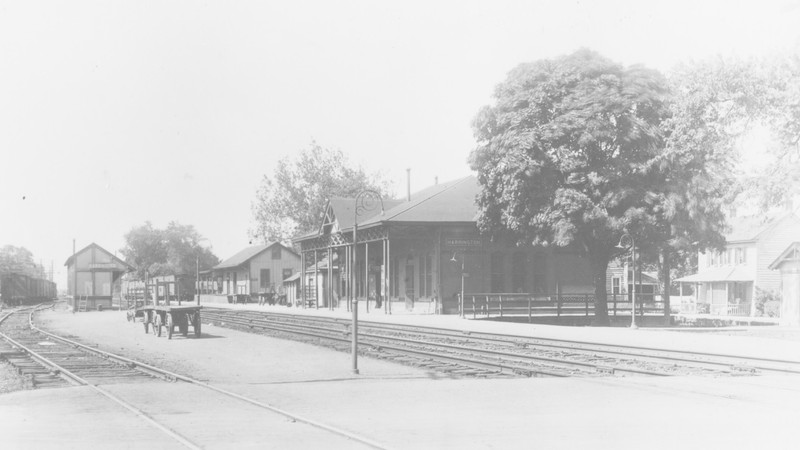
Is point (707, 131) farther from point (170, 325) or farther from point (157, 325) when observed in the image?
point (157, 325)

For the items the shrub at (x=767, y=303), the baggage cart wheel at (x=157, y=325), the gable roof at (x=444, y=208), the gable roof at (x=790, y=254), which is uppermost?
the gable roof at (x=444, y=208)

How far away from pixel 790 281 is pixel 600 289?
1274cm

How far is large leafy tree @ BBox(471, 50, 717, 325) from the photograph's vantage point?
28.9m

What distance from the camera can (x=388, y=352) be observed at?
62.8 feet

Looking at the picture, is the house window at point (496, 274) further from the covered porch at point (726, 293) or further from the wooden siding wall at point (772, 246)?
the wooden siding wall at point (772, 246)

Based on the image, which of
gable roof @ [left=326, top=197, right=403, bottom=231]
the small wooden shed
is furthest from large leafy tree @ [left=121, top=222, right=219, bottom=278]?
the small wooden shed

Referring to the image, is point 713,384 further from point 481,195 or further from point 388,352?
point 481,195

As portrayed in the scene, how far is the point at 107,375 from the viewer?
49.4ft

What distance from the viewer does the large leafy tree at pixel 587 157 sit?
94.8 ft

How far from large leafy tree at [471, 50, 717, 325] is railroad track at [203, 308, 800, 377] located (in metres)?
7.60

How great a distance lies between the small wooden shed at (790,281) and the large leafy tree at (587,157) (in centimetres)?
1203

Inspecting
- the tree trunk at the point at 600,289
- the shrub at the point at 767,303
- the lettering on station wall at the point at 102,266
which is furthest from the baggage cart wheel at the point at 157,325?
the lettering on station wall at the point at 102,266

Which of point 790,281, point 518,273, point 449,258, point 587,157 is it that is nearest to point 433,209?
point 449,258

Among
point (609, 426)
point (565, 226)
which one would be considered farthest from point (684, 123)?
point (609, 426)
